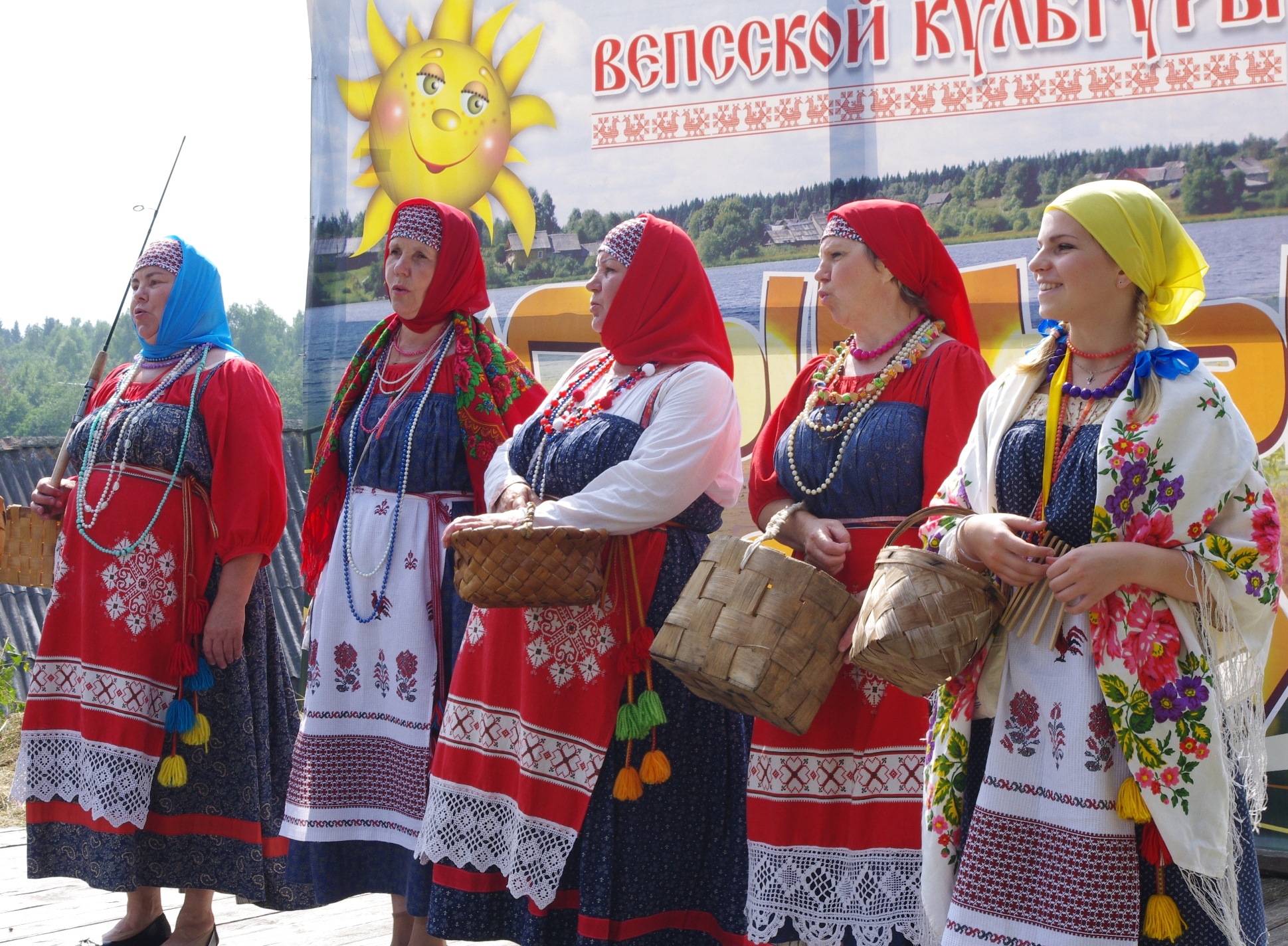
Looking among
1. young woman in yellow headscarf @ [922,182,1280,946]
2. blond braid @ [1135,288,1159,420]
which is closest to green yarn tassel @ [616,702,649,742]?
young woman in yellow headscarf @ [922,182,1280,946]

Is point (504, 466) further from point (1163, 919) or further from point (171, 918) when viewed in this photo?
point (171, 918)

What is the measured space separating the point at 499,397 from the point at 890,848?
153 centimetres

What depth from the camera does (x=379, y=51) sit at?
4809 mm

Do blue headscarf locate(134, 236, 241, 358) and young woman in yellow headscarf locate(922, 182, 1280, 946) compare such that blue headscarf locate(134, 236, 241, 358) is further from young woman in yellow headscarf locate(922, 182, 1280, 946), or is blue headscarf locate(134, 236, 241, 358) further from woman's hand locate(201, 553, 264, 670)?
young woman in yellow headscarf locate(922, 182, 1280, 946)

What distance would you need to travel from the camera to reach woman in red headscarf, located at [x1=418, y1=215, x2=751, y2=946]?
2.73 metres

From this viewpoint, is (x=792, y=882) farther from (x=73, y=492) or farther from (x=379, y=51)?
(x=379, y=51)

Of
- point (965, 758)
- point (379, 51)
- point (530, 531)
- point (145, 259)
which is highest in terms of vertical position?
point (379, 51)

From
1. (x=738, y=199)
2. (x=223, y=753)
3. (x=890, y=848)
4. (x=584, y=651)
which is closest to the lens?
(x=890, y=848)

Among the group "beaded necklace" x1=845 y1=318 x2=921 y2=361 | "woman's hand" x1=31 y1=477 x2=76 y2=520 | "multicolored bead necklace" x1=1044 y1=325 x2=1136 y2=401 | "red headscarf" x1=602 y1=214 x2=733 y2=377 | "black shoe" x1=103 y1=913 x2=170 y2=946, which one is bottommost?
"black shoe" x1=103 y1=913 x2=170 y2=946

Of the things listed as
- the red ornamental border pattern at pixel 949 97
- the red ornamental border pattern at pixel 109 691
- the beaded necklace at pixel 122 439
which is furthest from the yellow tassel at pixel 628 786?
the red ornamental border pattern at pixel 949 97

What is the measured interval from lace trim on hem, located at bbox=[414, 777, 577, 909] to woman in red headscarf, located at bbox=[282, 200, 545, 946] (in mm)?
263

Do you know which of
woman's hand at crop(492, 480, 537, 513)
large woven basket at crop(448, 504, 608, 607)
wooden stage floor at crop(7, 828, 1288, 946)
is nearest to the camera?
large woven basket at crop(448, 504, 608, 607)

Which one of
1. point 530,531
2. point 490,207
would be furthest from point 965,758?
point 490,207

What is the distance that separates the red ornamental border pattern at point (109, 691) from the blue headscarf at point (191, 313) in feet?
3.11
